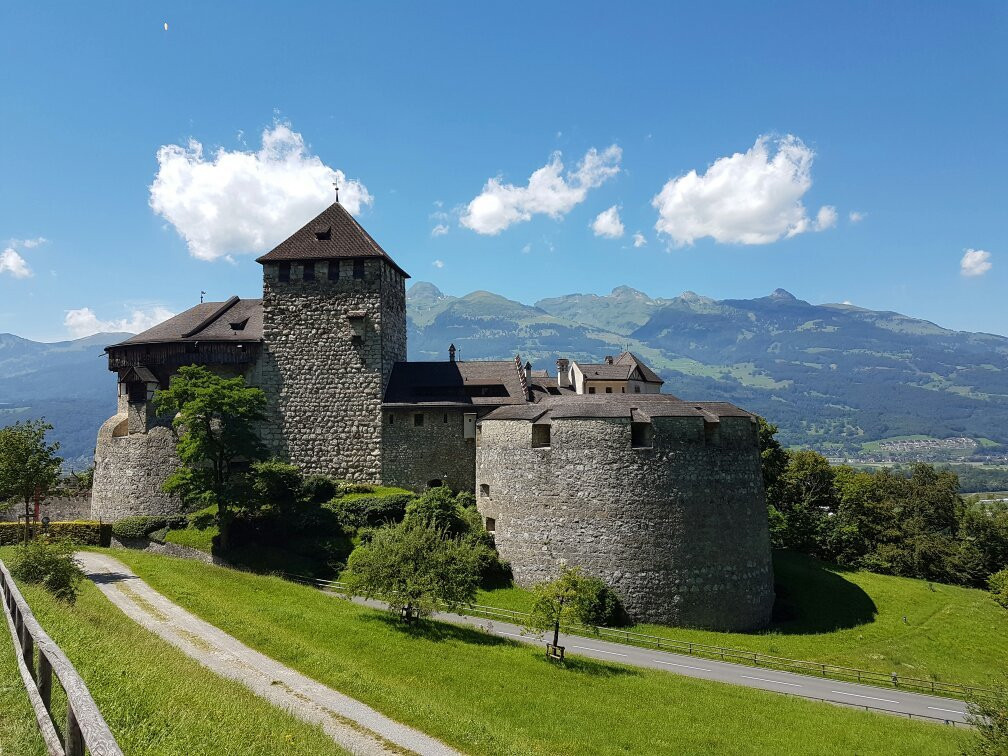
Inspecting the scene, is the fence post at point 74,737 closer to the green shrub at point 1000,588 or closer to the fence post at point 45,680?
the fence post at point 45,680

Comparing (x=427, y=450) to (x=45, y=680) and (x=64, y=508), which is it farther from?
(x=45, y=680)

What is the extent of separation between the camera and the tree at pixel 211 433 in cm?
3547

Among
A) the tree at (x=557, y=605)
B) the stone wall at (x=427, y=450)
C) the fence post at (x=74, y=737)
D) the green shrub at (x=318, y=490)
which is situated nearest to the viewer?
the fence post at (x=74, y=737)

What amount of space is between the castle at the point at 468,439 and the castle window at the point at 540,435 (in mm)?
116

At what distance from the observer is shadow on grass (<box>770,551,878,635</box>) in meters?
37.2

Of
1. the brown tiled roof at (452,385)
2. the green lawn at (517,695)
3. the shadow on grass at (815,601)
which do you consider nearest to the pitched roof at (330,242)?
the brown tiled roof at (452,385)

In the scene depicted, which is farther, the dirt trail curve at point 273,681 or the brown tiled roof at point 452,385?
the brown tiled roof at point 452,385

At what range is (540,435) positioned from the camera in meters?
37.9

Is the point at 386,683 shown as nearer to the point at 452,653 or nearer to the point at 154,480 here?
the point at 452,653

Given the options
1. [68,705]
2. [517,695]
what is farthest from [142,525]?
[68,705]

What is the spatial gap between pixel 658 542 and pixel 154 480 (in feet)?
102

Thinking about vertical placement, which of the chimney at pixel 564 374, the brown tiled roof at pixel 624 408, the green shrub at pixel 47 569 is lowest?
the green shrub at pixel 47 569

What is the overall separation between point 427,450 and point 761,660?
2298 cm

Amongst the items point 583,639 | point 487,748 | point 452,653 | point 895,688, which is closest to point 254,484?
point 452,653
